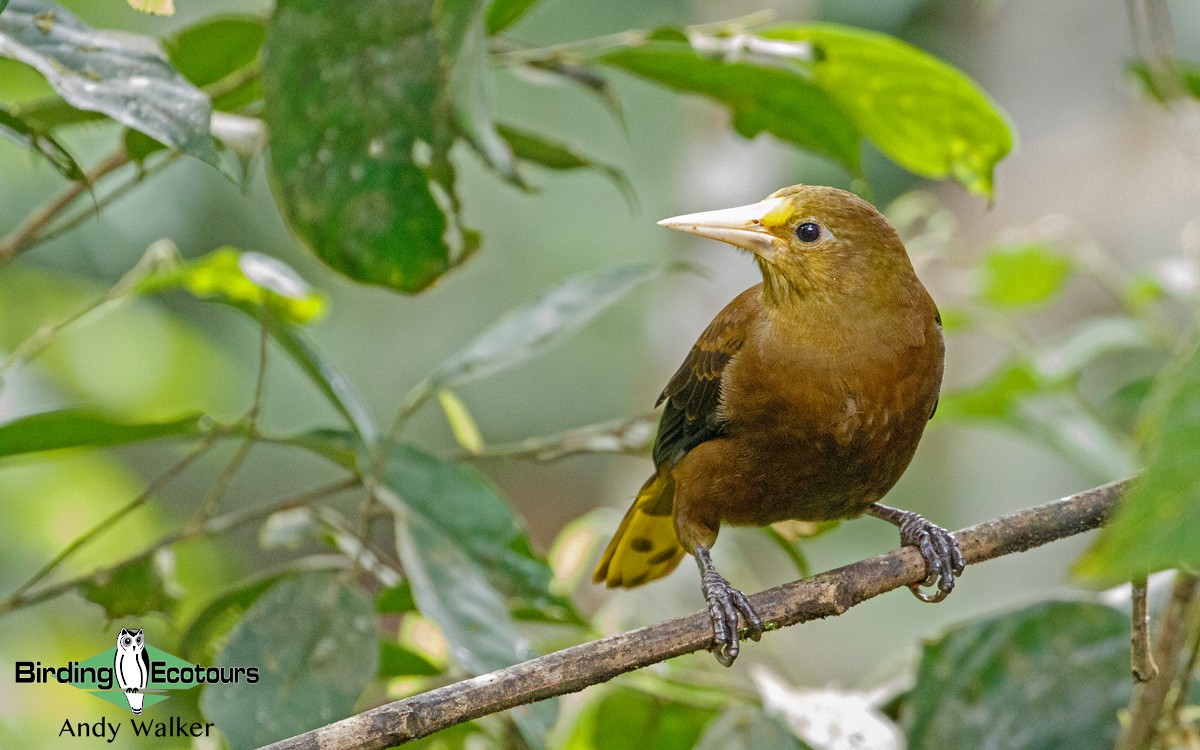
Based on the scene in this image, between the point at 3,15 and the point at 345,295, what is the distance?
9.04 m

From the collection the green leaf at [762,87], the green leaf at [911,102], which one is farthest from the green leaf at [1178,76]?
the green leaf at [762,87]

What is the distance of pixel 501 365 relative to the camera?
2.07 metres

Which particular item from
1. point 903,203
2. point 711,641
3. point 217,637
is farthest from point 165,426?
point 903,203

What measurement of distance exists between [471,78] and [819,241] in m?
0.66

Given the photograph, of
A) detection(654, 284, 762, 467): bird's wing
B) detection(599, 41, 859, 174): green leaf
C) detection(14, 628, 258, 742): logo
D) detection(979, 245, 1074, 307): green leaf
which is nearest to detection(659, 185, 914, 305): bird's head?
detection(654, 284, 762, 467): bird's wing

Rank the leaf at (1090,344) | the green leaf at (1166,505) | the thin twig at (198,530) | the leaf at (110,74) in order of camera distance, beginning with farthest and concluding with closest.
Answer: the leaf at (1090,344) < the thin twig at (198,530) < the leaf at (110,74) < the green leaf at (1166,505)

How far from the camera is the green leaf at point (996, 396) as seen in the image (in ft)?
7.98

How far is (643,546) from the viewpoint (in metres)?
2.29

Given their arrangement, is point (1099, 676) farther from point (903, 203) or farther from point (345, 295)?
point (345, 295)

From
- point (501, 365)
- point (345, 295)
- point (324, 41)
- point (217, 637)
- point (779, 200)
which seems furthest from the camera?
point (345, 295)

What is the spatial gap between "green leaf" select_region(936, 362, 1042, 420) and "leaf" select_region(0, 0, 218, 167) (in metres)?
1.65

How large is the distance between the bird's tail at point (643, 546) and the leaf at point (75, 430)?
0.84 m

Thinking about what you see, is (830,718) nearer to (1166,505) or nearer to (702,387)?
(702,387)

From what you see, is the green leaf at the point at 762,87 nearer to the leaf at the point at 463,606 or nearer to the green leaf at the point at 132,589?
the leaf at the point at 463,606
